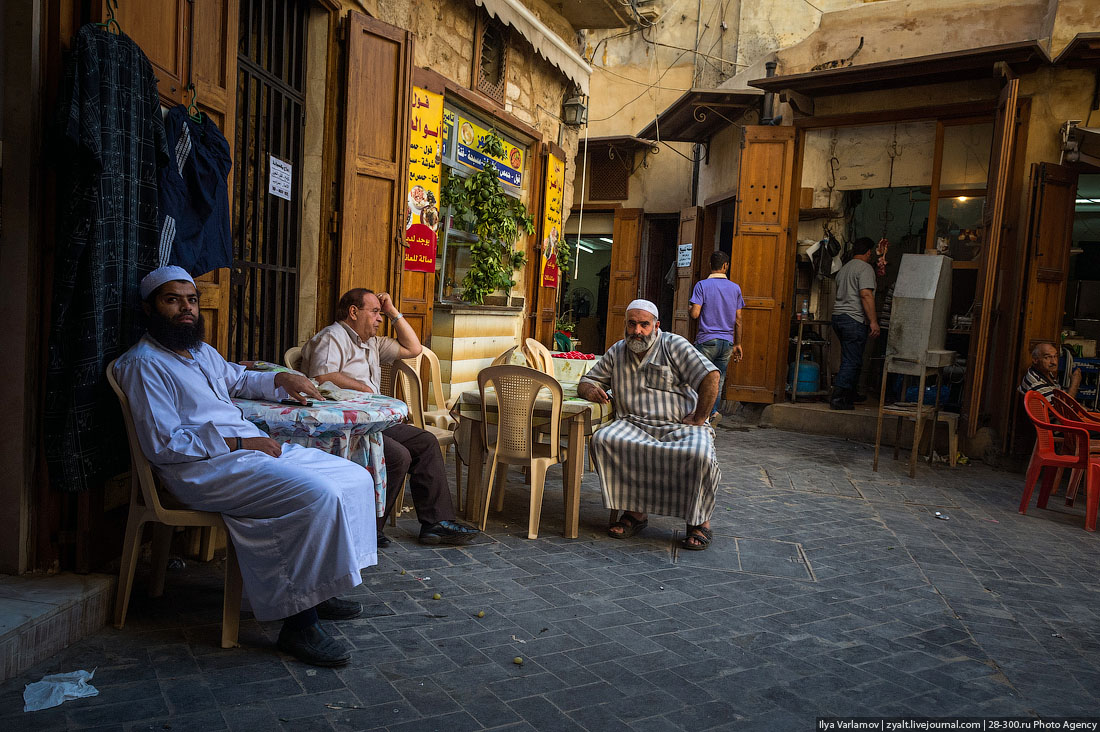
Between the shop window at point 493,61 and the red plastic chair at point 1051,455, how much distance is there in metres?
5.93

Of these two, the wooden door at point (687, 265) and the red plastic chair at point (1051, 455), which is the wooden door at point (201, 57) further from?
the wooden door at point (687, 265)

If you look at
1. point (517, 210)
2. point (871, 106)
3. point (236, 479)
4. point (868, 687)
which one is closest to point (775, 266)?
point (871, 106)

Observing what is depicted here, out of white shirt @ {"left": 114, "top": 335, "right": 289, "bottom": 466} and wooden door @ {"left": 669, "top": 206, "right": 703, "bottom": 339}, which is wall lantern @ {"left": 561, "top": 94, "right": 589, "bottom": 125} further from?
white shirt @ {"left": 114, "top": 335, "right": 289, "bottom": 466}

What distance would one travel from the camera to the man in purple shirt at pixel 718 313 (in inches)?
338

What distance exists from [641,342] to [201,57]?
291cm

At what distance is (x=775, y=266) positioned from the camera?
992 cm

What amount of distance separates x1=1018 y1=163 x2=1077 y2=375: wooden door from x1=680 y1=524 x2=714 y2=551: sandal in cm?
536

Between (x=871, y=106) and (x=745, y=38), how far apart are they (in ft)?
13.6

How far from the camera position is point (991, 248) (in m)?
7.49

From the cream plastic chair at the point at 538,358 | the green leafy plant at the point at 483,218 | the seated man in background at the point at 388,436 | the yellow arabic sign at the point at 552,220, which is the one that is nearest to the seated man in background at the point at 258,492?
the seated man in background at the point at 388,436

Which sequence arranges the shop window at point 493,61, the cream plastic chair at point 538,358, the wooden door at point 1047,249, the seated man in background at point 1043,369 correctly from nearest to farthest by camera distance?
1. the cream plastic chair at point 538,358
2. the seated man in background at point 1043,369
3. the wooden door at point 1047,249
4. the shop window at point 493,61

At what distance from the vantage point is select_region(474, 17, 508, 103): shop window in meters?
8.20

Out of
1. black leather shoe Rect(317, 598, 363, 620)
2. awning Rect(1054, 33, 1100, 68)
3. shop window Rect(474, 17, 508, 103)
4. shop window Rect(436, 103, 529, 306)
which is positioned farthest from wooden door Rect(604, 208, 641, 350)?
black leather shoe Rect(317, 598, 363, 620)

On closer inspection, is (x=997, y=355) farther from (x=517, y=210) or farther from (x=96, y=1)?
(x=96, y=1)
